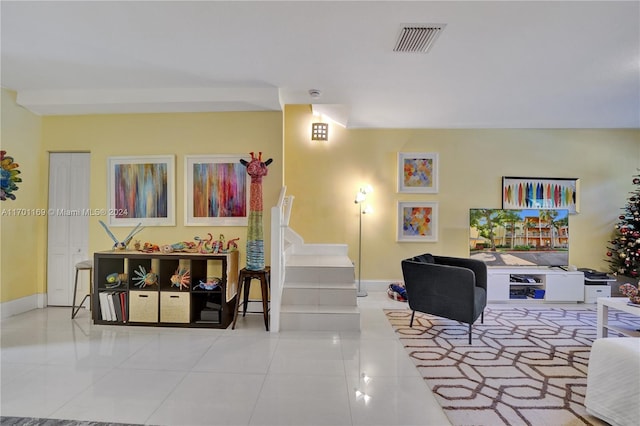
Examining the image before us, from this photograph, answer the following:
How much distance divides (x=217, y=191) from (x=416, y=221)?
10.7 feet

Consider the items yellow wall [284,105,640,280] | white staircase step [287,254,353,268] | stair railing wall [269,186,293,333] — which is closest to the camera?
stair railing wall [269,186,293,333]

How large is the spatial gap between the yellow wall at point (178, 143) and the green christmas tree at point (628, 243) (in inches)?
207

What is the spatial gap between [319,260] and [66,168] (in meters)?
3.84

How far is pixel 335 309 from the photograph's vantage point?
3.68m

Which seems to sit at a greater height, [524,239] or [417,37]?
[417,37]

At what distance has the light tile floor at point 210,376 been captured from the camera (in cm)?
208

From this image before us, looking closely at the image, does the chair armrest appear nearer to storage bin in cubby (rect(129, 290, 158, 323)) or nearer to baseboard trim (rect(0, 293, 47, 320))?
storage bin in cubby (rect(129, 290, 158, 323))

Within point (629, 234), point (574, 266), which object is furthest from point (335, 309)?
point (629, 234)

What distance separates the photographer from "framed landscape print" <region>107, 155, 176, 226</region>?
4250mm

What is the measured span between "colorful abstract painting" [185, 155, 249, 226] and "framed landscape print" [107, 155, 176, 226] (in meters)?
0.30

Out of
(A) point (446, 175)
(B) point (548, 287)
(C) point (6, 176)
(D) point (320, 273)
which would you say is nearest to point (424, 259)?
(D) point (320, 273)

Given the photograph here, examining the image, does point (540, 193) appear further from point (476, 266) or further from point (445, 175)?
point (476, 266)

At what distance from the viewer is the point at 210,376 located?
2.55 m

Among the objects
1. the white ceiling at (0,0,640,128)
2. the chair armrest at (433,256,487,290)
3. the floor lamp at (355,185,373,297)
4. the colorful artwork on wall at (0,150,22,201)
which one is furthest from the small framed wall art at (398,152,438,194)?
the colorful artwork on wall at (0,150,22,201)
